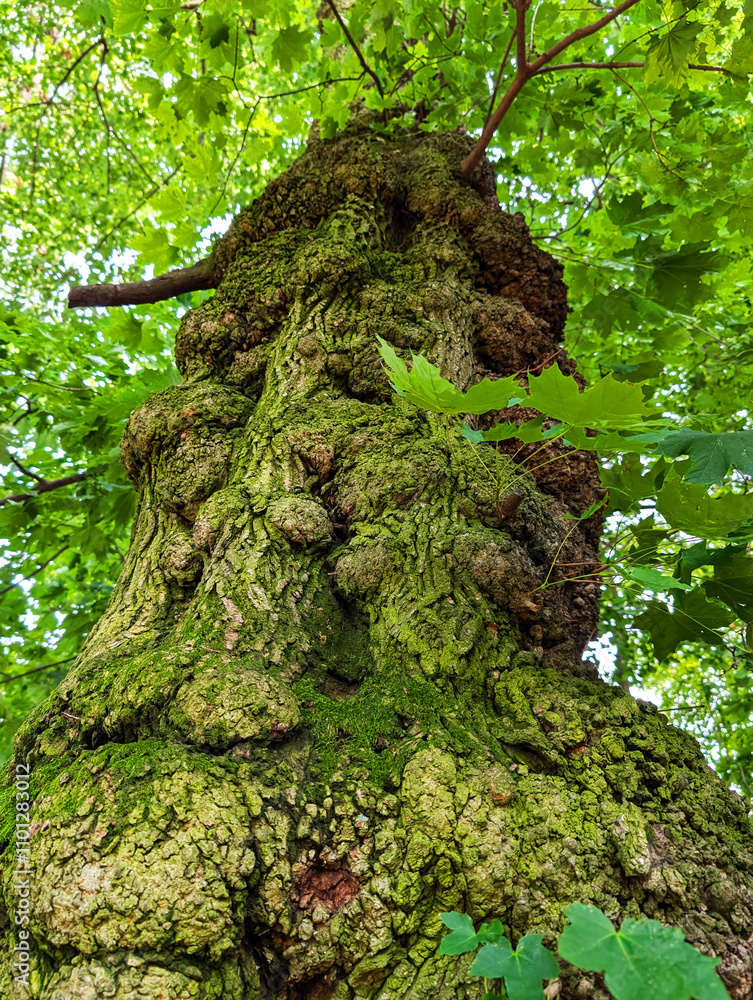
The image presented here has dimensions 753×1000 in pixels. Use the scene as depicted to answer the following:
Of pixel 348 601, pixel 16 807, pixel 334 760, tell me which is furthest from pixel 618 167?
pixel 16 807

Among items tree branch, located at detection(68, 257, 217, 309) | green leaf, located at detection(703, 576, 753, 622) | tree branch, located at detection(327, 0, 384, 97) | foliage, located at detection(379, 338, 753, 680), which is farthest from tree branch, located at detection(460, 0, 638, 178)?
green leaf, located at detection(703, 576, 753, 622)

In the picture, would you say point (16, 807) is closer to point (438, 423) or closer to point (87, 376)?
point (438, 423)

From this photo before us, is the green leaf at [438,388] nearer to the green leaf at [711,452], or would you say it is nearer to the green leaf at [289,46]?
the green leaf at [711,452]

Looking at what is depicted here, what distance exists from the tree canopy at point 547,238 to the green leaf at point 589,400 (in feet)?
0.11

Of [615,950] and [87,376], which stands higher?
[87,376]

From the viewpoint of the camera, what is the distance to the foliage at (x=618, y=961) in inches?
27.1

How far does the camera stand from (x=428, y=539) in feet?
5.60

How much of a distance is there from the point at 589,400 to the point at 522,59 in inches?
79.2

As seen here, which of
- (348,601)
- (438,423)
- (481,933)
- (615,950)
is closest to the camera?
(615,950)

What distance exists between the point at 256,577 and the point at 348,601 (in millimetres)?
298

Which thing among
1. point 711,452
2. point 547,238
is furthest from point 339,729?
point 547,238

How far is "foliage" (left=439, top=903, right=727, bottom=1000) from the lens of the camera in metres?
0.69

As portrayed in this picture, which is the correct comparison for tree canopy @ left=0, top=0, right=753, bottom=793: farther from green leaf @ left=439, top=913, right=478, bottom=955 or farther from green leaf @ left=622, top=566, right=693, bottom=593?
green leaf @ left=439, top=913, right=478, bottom=955

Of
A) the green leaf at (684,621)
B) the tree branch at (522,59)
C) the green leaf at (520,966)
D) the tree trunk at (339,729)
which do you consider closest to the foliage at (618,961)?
the green leaf at (520,966)
